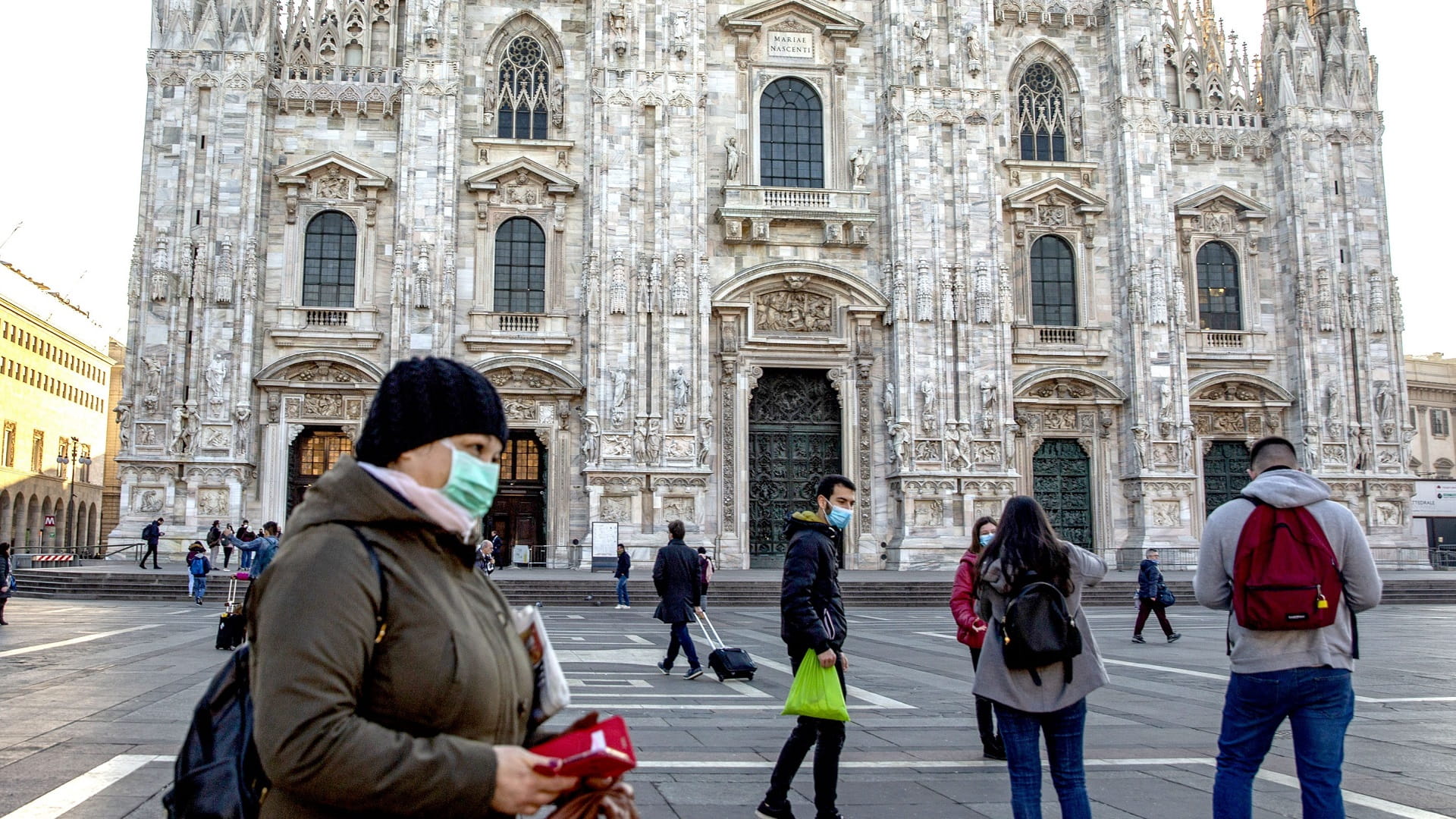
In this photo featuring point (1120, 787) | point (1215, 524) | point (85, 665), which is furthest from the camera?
point (85, 665)

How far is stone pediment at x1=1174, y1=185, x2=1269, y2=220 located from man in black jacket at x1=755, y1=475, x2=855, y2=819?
101 feet

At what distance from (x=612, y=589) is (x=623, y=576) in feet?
7.88

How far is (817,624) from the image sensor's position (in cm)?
638

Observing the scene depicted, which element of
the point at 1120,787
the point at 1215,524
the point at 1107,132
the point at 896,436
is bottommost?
the point at 1120,787

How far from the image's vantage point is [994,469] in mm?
31547

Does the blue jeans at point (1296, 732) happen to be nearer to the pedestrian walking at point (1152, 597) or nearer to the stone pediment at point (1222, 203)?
the pedestrian walking at point (1152, 597)

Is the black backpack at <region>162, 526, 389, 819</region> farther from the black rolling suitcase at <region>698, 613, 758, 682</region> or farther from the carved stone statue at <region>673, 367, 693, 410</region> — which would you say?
the carved stone statue at <region>673, 367, 693, 410</region>

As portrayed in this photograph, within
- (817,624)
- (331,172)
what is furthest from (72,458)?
(817,624)

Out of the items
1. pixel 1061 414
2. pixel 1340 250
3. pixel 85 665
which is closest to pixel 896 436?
pixel 1061 414

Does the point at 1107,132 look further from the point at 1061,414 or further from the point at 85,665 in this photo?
the point at 85,665

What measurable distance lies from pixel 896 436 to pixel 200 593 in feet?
56.7

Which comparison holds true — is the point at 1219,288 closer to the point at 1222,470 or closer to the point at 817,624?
the point at 1222,470

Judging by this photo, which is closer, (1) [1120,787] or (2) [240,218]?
(1) [1120,787]

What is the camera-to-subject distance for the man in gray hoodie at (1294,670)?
16.1 ft
